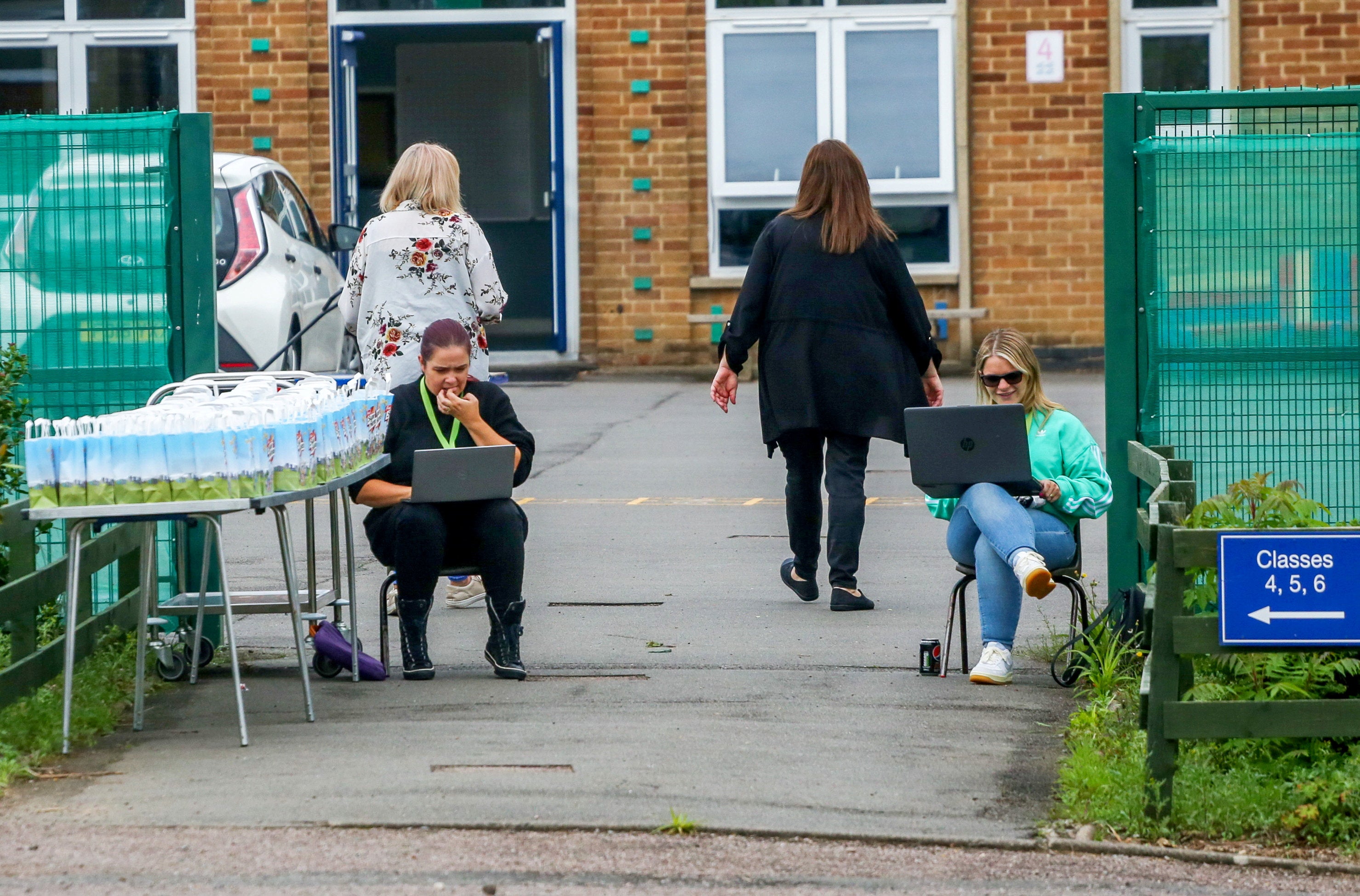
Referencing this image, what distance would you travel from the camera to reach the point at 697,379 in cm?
1723

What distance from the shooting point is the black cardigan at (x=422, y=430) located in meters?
6.65

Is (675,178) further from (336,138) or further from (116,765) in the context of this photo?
(116,765)

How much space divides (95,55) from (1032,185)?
8.42 m

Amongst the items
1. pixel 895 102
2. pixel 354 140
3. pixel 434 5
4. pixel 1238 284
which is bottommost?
pixel 1238 284

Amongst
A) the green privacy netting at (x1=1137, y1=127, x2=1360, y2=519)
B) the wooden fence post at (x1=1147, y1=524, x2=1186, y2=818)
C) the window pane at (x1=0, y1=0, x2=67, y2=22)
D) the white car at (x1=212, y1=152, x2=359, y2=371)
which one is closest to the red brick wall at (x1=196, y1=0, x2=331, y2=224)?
the window pane at (x1=0, y1=0, x2=67, y2=22)

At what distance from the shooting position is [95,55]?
17688 millimetres

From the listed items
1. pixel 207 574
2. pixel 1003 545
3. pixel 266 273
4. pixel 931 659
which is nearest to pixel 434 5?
pixel 266 273

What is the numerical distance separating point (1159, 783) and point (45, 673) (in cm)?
331

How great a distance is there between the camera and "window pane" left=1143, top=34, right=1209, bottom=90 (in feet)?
57.3

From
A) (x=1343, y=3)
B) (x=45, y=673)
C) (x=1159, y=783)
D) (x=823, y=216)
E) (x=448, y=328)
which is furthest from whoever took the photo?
(x=1343, y=3)

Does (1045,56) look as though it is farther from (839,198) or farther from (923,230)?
(839,198)

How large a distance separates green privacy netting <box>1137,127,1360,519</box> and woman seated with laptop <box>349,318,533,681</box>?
2.13m

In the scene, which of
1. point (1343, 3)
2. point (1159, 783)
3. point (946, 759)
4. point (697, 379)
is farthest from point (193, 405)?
point (1343, 3)

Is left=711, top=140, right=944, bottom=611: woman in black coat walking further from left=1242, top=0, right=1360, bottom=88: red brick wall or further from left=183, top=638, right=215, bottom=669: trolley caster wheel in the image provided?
left=1242, top=0, right=1360, bottom=88: red brick wall
